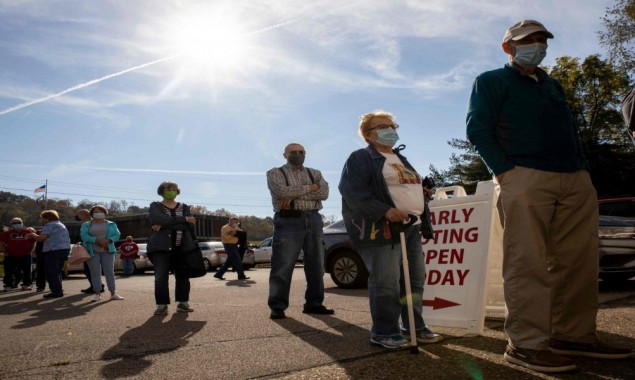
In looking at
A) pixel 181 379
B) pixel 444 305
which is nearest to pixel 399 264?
pixel 444 305

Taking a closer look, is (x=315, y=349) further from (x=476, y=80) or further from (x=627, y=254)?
(x=627, y=254)

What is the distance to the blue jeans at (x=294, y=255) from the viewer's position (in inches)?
237

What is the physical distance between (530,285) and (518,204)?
Result: 475 millimetres

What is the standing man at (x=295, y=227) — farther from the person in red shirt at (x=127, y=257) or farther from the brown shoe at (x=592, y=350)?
the person in red shirt at (x=127, y=257)

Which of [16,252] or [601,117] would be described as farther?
[601,117]

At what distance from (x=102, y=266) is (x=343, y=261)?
4.08 m

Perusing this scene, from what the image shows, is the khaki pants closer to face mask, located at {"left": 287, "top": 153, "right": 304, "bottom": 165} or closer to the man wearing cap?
the man wearing cap

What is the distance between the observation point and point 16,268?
12844 mm

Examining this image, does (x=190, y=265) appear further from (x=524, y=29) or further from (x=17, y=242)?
(x=17, y=242)

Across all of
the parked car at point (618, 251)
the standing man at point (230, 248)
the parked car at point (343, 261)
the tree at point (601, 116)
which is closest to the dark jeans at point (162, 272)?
the parked car at point (343, 261)

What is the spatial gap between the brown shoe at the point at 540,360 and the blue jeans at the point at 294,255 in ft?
10.4

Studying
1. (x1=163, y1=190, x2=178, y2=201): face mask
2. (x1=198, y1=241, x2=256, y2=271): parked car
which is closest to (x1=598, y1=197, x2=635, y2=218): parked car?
(x1=163, y1=190, x2=178, y2=201): face mask

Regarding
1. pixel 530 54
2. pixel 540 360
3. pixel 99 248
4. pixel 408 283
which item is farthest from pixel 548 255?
pixel 99 248

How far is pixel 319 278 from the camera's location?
630 centimetres
